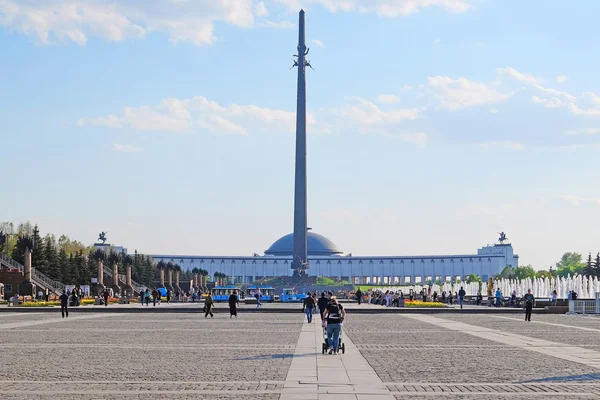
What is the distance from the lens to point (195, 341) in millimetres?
29219

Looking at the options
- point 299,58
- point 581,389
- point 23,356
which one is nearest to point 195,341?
point 23,356

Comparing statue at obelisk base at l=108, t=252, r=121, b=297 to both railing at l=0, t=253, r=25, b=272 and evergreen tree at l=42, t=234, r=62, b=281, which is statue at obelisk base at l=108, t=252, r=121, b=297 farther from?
railing at l=0, t=253, r=25, b=272

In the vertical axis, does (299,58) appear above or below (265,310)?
above

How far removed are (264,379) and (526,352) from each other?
961cm

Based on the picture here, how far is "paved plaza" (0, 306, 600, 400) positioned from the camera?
1603 cm

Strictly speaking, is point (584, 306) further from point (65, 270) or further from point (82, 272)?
point (82, 272)

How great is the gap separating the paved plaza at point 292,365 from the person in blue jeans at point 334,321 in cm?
46

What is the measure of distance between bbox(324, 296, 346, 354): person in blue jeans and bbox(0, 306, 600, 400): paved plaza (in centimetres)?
46

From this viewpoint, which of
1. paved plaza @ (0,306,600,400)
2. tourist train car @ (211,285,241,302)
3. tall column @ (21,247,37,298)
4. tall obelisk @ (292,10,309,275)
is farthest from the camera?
tall obelisk @ (292,10,309,275)

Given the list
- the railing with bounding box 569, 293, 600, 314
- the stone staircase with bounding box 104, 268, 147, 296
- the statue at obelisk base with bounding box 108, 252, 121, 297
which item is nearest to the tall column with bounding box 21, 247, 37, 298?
the statue at obelisk base with bounding box 108, 252, 121, 297

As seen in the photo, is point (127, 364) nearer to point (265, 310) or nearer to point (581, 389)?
point (581, 389)

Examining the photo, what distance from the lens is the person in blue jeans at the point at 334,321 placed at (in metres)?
24.1

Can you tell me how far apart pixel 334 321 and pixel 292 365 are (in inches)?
129

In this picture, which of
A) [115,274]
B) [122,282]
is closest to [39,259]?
[115,274]
